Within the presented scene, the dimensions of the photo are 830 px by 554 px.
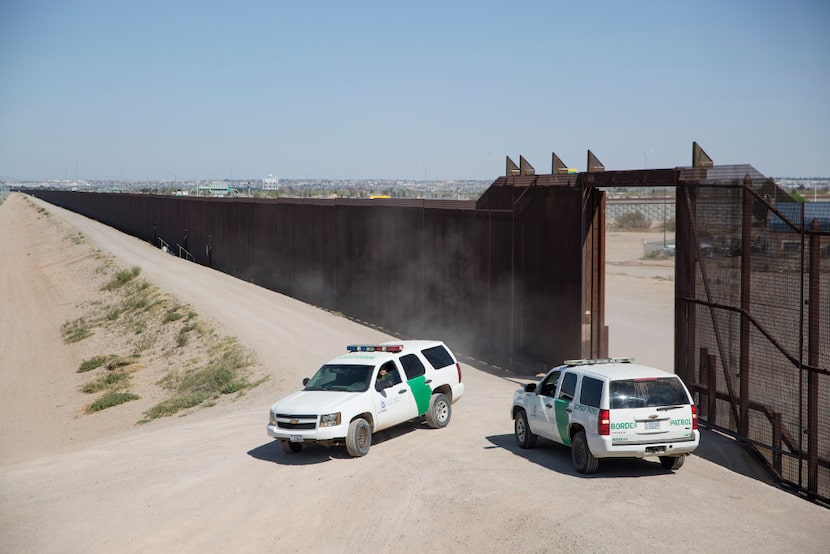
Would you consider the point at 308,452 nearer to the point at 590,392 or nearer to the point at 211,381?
the point at 590,392

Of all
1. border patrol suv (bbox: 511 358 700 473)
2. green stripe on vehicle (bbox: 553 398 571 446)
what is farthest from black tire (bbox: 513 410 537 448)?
border patrol suv (bbox: 511 358 700 473)

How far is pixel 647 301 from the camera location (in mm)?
42469

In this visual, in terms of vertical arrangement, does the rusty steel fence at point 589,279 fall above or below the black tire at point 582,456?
above

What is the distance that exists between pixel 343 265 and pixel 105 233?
192 ft

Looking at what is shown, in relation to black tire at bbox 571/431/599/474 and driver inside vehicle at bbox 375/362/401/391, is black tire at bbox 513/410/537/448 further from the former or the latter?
driver inside vehicle at bbox 375/362/401/391

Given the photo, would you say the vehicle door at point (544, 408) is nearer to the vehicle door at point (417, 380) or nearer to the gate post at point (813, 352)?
the vehicle door at point (417, 380)

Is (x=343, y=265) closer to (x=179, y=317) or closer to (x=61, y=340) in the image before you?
(x=179, y=317)

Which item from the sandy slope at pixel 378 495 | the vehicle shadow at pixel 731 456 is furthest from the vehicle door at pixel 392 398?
the vehicle shadow at pixel 731 456

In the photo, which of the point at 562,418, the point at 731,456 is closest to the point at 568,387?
the point at 562,418

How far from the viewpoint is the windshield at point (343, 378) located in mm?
15617

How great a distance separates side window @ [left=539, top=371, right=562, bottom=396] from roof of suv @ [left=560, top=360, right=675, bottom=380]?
0.28 m

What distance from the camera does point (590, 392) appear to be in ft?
43.1

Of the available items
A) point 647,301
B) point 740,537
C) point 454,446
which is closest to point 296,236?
point 647,301

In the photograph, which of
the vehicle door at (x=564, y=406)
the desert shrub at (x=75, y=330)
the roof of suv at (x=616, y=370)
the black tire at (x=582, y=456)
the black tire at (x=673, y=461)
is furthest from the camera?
the desert shrub at (x=75, y=330)
